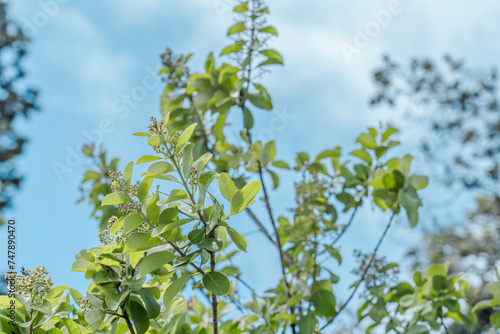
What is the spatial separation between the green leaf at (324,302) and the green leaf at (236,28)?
1171 mm

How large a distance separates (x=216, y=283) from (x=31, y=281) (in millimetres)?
475

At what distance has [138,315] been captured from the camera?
114cm

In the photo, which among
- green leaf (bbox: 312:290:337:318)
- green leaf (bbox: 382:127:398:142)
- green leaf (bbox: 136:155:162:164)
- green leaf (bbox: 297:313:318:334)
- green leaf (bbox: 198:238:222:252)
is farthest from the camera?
green leaf (bbox: 382:127:398:142)

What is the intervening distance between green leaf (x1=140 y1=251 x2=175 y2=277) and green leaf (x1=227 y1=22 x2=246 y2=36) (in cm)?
130

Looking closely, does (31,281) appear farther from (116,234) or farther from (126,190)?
(126,190)

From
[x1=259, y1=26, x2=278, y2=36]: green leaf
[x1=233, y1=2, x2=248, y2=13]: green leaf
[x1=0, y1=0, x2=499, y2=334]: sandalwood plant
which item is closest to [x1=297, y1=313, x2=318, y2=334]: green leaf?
[x1=0, y1=0, x2=499, y2=334]: sandalwood plant

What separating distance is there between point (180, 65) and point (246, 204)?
4.52 feet

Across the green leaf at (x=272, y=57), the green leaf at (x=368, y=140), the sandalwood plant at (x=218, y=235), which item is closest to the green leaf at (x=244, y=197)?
the sandalwood plant at (x=218, y=235)

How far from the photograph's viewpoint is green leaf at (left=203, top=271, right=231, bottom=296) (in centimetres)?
107

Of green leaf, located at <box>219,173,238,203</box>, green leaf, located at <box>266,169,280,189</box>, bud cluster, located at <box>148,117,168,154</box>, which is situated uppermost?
green leaf, located at <box>266,169,280,189</box>

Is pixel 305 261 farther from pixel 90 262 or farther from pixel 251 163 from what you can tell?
pixel 90 262

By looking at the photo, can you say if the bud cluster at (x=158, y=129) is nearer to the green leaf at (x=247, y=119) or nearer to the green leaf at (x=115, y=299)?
the green leaf at (x=115, y=299)

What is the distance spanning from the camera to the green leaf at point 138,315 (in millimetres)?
1134

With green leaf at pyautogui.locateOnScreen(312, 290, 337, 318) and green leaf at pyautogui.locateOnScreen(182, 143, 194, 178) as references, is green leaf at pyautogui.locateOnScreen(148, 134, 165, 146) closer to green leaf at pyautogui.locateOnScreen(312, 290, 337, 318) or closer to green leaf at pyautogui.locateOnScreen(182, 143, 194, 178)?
green leaf at pyautogui.locateOnScreen(182, 143, 194, 178)
